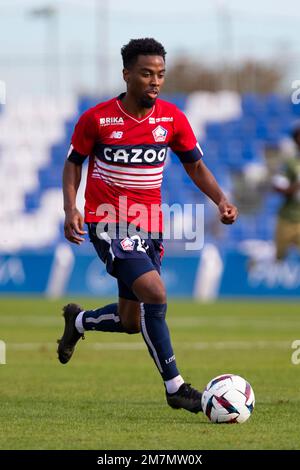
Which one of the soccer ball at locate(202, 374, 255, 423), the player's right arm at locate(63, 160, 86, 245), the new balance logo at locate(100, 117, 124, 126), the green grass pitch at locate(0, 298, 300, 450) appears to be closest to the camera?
the green grass pitch at locate(0, 298, 300, 450)

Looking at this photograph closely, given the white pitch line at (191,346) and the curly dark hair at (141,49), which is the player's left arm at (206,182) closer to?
the curly dark hair at (141,49)

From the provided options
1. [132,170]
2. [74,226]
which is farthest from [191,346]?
[74,226]

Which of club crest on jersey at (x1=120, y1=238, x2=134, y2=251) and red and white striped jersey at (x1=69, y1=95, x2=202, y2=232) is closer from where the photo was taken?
club crest on jersey at (x1=120, y1=238, x2=134, y2=251)

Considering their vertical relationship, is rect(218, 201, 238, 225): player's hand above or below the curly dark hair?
below

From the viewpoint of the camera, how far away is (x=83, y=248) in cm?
2720

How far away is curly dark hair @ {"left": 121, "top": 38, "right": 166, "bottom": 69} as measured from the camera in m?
8.30

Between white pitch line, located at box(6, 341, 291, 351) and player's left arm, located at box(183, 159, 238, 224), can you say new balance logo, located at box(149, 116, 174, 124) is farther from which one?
white pitch line, located at box(6, 341, 291, 351)

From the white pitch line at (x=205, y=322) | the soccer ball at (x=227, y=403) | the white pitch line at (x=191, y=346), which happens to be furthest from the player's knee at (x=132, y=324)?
the white pitch line at (x=205, y=322)

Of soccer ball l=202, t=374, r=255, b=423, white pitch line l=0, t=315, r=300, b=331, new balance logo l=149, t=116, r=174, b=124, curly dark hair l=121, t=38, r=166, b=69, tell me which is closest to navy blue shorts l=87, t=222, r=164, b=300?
new balance logo l=149, t=116, r=174, b=124

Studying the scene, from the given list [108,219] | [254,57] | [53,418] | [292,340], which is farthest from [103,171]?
[254,57]

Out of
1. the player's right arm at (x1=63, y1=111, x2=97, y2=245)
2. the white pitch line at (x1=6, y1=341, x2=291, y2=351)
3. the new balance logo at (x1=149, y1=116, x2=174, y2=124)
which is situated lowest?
the white pitch line at (x1=6, y1=341, x2=291, y2=351)

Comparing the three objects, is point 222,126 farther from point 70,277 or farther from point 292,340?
point 292,340

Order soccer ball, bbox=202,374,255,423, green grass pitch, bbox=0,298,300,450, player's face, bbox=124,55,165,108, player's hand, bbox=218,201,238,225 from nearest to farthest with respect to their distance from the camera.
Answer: green grass pitch, bbox=0,298,300,450 < soccer ball, bbox=202,374,255,423 < player's hand, bbox=218,201,238,225 < player's face, bbox=124,55,165,108

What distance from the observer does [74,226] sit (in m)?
8.01
